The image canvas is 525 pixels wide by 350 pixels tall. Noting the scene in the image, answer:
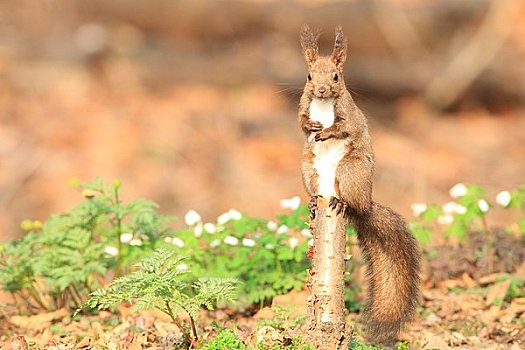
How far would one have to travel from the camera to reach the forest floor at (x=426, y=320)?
4.58 meters

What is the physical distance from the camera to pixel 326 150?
3955mm

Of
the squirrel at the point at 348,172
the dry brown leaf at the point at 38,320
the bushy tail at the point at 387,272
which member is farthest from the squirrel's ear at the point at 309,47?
the dry brown leaf at the point at 38,320

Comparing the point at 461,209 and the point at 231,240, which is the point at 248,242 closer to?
the point at 231,240

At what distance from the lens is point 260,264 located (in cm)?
532

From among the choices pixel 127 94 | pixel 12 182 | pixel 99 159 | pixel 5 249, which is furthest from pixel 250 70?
pixel 5 249

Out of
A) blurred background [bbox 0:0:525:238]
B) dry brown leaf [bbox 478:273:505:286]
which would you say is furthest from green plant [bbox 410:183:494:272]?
blurred background [bbox 0:0:525:238]

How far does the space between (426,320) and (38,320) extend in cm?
214

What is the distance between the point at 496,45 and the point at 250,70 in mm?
3123

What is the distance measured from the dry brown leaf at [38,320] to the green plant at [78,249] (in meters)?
0.10

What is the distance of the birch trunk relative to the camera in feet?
12.7

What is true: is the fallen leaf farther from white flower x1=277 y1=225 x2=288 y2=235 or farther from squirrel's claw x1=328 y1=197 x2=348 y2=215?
squirrel's claw x1=328 y1=197 x2=348 y2=215

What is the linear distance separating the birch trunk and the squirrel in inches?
2.9

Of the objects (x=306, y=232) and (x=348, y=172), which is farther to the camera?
(x=306, y=232)

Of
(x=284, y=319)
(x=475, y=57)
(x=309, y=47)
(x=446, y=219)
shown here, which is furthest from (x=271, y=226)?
(x=475, y=57)
